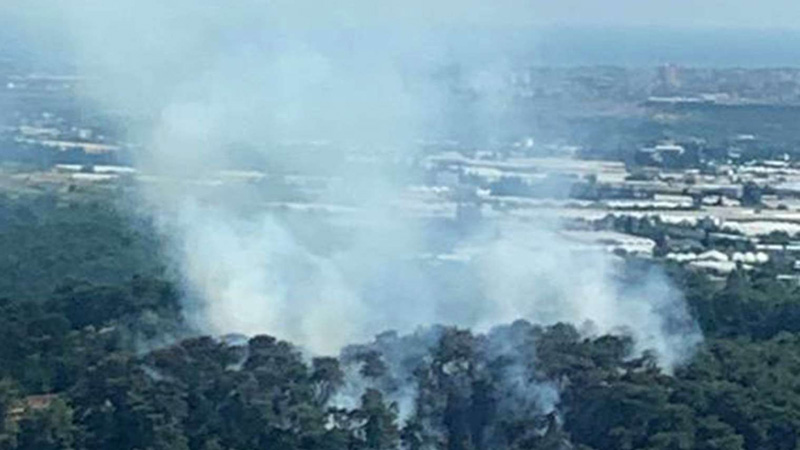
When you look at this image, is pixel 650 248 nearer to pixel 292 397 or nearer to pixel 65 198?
pixel 65 198

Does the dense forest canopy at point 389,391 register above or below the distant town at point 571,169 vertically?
below

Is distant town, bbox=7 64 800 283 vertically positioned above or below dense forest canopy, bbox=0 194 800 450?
above

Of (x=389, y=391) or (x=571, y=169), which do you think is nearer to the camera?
(x=389, y=391)

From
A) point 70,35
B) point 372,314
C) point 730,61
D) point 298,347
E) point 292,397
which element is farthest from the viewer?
point 730,61

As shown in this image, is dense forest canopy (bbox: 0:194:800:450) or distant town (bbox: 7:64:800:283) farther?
distant town (bbox: 7:64:800:283)

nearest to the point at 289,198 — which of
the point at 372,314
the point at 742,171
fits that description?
the point at 372,314

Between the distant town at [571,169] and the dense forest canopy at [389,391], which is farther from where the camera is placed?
the distant town at [571,169]

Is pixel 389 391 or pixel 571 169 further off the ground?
pixel 571 169

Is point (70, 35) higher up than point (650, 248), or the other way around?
Result: point (650, 248)
